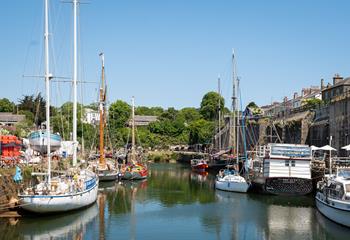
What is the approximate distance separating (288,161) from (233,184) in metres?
7.04

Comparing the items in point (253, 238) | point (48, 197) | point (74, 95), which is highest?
point (74, 95)

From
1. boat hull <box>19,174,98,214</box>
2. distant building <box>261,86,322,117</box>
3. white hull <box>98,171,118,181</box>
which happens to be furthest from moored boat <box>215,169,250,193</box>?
distant building <box>261,86,322,117</box>

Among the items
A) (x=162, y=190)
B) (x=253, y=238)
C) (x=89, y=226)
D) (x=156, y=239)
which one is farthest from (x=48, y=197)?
(x=162, y=190)

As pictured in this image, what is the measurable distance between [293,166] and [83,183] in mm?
20351

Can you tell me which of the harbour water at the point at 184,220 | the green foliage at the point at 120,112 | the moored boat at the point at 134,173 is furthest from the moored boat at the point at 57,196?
the green foliage at the point at 120,112

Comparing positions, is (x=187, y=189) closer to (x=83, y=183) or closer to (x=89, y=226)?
(x=83, y=183)

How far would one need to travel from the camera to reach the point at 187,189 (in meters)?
55.6

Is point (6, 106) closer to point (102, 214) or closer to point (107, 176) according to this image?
point (107, 176)

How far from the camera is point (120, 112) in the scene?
14600cm

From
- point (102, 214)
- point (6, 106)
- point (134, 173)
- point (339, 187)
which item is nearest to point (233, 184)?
point (134, 173)

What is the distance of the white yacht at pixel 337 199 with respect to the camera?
30.6 meters

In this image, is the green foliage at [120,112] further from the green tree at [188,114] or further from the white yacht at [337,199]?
the white yacht at [337,199]

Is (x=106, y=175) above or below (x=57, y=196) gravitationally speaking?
below

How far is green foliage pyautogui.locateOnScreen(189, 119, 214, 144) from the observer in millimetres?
125625
